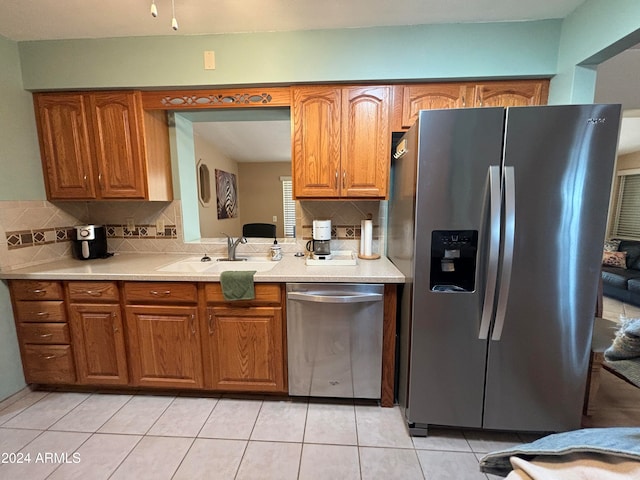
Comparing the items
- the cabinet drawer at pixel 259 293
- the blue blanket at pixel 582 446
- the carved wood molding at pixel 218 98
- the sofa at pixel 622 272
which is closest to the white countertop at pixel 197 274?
the cabinet drawer at pixel 259 293

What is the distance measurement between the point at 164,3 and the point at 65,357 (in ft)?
7.83

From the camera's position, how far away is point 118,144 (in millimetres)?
2090

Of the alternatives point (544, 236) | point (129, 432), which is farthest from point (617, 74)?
point (129, 432)

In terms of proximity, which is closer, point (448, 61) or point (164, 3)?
point (164, 3)

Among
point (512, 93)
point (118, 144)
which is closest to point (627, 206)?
point (512, 93)

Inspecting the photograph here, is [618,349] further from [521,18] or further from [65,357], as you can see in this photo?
[65,357]

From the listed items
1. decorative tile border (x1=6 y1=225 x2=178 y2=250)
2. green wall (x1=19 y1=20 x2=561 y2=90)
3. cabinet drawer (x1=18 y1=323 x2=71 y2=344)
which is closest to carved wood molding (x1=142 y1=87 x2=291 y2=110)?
green wall (x1=19 y1=20 x2=561 y2=90)

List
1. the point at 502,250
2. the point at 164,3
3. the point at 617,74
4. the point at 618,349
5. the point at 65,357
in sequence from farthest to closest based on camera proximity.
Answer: the point at 617,74
the point at 65,357
the point at 164,3
the point at 502,250
the point at 618,349

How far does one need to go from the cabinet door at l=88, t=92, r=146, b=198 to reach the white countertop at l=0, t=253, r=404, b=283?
57 cm

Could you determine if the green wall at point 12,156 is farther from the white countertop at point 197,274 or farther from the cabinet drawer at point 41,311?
the white countertop at point 197,274

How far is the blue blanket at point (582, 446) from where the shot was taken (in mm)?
545

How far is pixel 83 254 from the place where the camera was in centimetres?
225

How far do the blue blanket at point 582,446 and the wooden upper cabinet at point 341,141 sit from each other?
1564mm

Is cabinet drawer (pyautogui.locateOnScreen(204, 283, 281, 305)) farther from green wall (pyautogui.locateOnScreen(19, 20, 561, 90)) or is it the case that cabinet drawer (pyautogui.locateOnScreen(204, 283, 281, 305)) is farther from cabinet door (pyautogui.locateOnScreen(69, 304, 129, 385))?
green wall (pyautogui.locateOnScreen(19, 20, 561, 90))
